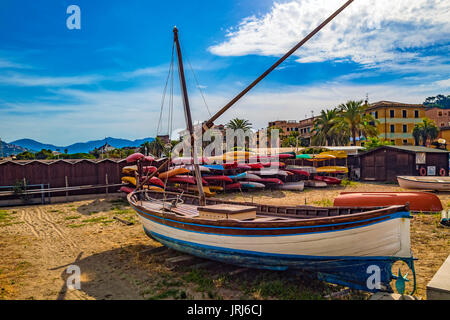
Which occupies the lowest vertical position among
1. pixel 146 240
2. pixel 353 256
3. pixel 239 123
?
pixel 146 240

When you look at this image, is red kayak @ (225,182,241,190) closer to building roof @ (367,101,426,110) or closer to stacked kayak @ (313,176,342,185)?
stacked kayak @ (313,176,342,185)

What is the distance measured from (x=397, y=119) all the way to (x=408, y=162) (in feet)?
114

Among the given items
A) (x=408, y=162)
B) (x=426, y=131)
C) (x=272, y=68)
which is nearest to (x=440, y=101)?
(x=426, y=131)

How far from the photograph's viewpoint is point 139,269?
9.09m

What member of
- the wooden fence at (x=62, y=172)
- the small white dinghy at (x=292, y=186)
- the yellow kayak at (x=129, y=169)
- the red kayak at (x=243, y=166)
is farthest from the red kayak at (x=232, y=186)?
the wooden fence at (x=62, y=172)

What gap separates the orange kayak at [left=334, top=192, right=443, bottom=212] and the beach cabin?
15884 millimetres

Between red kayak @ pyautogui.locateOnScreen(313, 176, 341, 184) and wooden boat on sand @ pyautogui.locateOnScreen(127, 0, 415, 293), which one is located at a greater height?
wooden boat on sand @ pyautogui.locateOnScreen(127, 0, 415, 293)

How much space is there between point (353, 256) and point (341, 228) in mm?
830

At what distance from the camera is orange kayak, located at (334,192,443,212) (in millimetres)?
14266

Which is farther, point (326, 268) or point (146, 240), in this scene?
point (146, 240)

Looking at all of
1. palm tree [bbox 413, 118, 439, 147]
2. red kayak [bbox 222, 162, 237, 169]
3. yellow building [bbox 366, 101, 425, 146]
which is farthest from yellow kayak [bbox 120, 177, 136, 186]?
palm tree [bbox 413, 118, 439, 147]

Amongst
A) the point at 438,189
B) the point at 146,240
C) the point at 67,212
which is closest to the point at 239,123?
the point at 438,189
